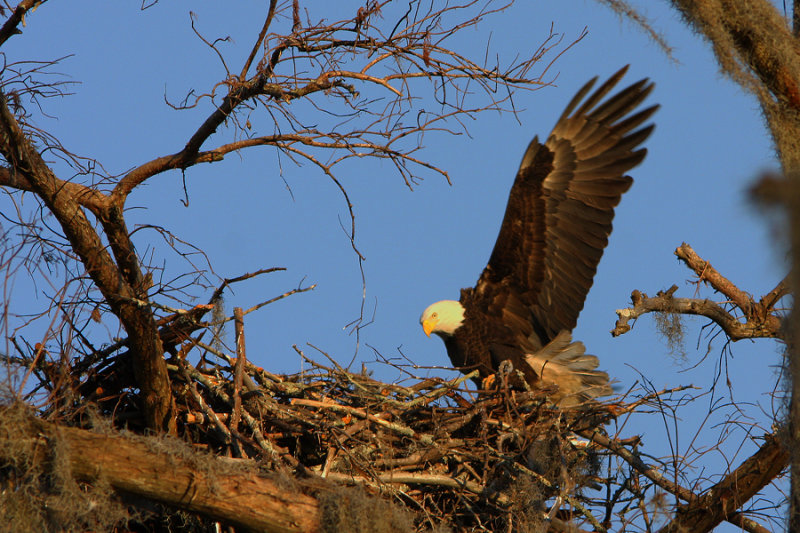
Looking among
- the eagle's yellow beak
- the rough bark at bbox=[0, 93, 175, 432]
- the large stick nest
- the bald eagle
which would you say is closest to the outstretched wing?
the bald eagle

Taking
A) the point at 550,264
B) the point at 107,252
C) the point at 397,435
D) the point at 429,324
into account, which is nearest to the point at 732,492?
the point at 397,435

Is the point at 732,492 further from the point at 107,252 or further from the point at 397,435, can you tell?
the point at 107,252

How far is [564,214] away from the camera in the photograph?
5906 millimetres

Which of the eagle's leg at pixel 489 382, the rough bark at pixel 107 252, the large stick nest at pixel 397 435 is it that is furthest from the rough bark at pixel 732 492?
the rough bark at pixel 107 252

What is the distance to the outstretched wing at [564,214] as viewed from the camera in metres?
5.84

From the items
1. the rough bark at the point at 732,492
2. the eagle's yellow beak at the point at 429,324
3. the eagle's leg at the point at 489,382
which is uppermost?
the eagle's yellow beak at the point at 429,324

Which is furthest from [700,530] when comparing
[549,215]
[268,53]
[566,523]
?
[268,53]

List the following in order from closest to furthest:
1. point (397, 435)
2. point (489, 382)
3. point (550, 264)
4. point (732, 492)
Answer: point (732, 492), point (397, 435), point (489, 382), point (550, 264)

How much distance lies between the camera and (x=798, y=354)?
2.49 metres

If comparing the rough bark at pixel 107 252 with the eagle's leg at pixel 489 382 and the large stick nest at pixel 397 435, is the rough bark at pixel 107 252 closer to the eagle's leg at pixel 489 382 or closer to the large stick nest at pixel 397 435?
the large stick nest at pixel 397 435

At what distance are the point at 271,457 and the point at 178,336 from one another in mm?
751

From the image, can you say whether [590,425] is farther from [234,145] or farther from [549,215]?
[234,145]

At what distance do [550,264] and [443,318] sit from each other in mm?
763

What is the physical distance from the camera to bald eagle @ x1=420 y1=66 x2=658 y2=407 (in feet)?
19.2
